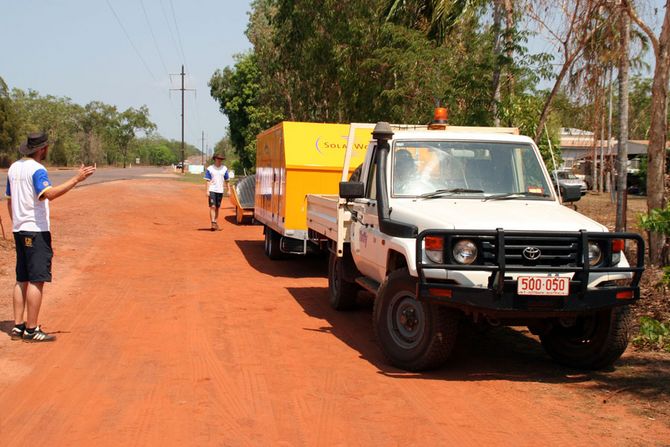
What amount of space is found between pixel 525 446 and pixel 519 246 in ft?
5.88

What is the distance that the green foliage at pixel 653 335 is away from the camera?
7262 millimetres

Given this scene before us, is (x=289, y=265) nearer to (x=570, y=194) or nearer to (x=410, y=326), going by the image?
(x=570, y=194)

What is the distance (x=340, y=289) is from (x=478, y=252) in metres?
3.40

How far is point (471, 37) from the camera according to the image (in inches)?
662

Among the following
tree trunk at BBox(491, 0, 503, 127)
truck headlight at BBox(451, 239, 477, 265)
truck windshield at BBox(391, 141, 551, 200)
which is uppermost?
tree trunk at BBox(491, 0, 503, 127)

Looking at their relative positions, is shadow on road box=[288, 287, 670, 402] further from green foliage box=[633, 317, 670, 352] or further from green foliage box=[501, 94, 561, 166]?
green foliage box=[501, 94, 561, 166]

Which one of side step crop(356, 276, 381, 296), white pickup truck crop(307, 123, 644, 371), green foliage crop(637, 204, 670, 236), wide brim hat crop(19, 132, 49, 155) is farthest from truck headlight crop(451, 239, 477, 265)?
wide brim hat crop(19, 132, 49, 155)

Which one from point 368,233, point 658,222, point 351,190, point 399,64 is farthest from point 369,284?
point 399,64

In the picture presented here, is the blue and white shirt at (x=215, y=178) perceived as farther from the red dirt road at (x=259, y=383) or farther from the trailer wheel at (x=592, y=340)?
the trailer wheel at (x=592, y=340)

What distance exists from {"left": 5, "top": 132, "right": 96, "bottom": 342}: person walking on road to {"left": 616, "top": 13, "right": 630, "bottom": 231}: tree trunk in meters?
8.44

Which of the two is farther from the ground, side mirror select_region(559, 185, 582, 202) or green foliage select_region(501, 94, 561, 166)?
green foliage select_region(501, 94, 561, 166)

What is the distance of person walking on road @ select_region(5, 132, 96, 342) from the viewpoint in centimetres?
721

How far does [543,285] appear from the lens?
5.93m

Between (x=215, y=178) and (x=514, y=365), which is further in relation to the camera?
(x=215, y=178)
